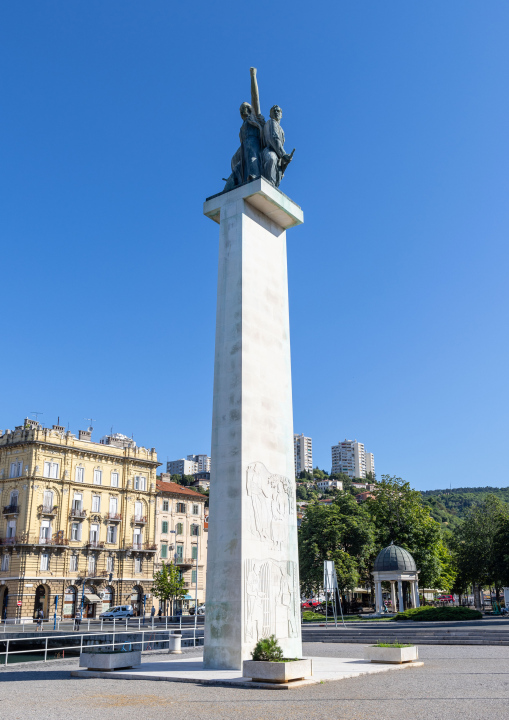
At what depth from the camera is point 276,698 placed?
12.7 m

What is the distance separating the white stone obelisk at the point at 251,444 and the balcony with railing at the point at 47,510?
46.4m

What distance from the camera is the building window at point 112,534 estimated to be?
6812 centimetres

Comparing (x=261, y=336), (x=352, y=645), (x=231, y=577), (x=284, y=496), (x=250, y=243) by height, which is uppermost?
(x=250, y=243)

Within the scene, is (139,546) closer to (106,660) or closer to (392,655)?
(106,660)

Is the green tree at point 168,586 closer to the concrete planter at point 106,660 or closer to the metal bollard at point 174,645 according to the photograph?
the metal bollard at point 174,645

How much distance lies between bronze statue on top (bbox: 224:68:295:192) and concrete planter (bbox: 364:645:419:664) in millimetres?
15534

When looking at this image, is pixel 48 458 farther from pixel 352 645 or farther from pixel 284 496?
pixel 284 496

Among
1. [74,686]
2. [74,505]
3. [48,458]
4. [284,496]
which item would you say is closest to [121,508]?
[74,505]

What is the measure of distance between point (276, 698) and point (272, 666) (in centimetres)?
160

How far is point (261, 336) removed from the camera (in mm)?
21578


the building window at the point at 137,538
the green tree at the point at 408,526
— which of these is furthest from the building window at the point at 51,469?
Result: the green tree at the point at 408,526

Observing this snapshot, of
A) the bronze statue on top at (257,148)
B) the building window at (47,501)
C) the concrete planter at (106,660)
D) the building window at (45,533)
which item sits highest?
the bronze statue on top at (257,148)

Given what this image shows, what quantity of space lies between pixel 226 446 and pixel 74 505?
50.1 meters

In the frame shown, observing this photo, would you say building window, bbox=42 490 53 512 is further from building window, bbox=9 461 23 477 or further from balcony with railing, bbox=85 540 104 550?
balcony with railing, bbox=85 540 104 550
